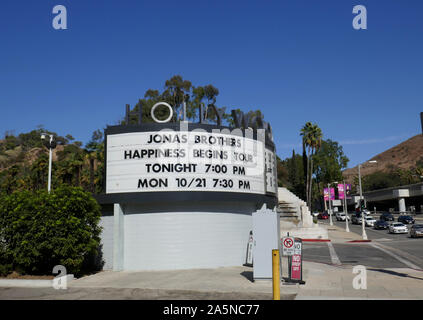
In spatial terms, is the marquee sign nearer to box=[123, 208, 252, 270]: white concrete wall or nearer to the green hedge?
box=[123, 208, 252, 270]: white concrete wall

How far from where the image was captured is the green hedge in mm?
16406

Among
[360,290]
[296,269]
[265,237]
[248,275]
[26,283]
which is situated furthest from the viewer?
[248,275]

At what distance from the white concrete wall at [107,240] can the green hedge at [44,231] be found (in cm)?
183

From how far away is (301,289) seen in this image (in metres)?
13.6

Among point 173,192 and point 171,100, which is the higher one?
point 171,100

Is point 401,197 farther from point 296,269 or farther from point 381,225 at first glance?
point 296,269

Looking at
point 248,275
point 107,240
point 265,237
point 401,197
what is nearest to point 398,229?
point 248,275

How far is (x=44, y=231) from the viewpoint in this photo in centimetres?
1627

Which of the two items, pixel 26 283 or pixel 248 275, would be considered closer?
pixel 26 283

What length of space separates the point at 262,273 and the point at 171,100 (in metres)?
57.4

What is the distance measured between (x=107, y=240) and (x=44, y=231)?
4.22 m

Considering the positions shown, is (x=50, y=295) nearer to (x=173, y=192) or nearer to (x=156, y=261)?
(x=156, y=261)

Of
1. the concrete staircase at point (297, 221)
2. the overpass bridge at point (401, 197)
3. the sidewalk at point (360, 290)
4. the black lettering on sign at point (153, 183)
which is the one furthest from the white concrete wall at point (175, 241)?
the overpass bridge at point (401, 197)
